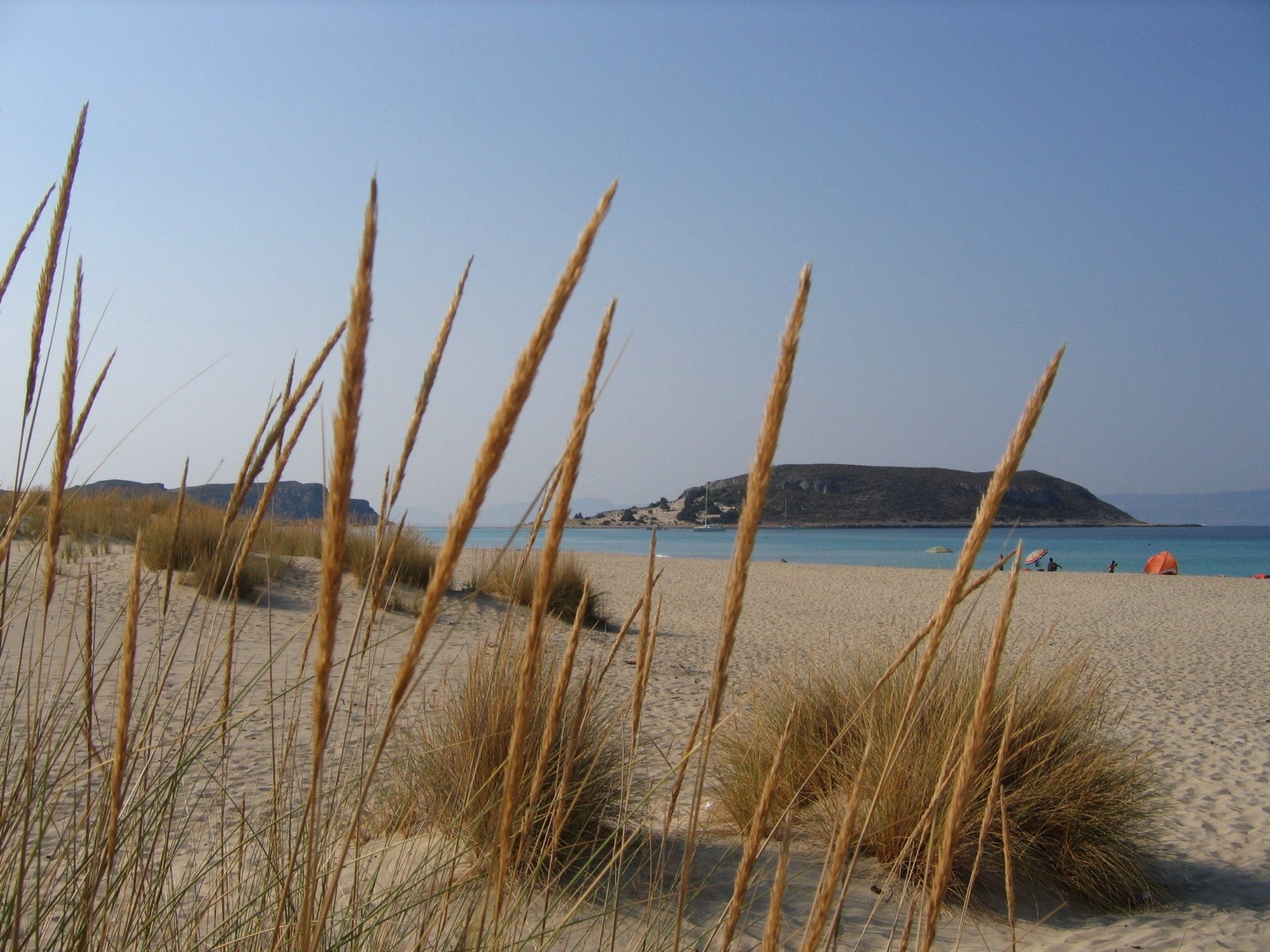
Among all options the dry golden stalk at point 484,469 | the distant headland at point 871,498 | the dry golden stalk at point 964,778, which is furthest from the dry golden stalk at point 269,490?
the distant headland at point 871,498

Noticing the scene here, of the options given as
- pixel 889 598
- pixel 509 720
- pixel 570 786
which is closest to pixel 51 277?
pixel 509 720

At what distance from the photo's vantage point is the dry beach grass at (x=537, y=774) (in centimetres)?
92

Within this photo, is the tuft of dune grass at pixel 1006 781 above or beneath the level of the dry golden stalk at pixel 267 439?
beneath

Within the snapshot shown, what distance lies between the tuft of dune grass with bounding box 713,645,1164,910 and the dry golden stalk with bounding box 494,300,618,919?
8.99 ft

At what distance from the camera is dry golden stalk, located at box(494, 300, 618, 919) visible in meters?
0.78

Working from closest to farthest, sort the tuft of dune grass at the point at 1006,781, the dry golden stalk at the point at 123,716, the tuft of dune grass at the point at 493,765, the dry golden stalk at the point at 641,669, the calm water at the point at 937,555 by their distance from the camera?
the dry golden stalk at the point at 123,716 < the dry golden stalk at the point at 641,669 < the tuft of dune grass at the point at 493,765 < the tuft of dune grass at the point at 1006,781 < the calm water at the point at 937,555

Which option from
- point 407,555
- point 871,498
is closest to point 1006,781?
point 407,555

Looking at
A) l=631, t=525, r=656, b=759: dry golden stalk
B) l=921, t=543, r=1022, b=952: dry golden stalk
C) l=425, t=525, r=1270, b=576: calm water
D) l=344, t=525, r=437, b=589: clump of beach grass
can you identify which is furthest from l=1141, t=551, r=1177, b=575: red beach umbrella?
l=921, t=543, r=1022, b=952: dry golden stalk

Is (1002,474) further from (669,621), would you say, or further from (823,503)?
(823,503)

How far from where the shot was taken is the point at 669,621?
15.7 m

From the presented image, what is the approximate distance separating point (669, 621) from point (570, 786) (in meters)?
12.2

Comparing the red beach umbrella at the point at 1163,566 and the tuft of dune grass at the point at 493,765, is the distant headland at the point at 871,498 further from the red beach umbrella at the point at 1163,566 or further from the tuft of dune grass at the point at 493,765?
the tuft of dune grass at the point at 493,765

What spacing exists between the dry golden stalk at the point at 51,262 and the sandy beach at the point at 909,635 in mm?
396

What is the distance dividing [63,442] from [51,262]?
1.15 ft
